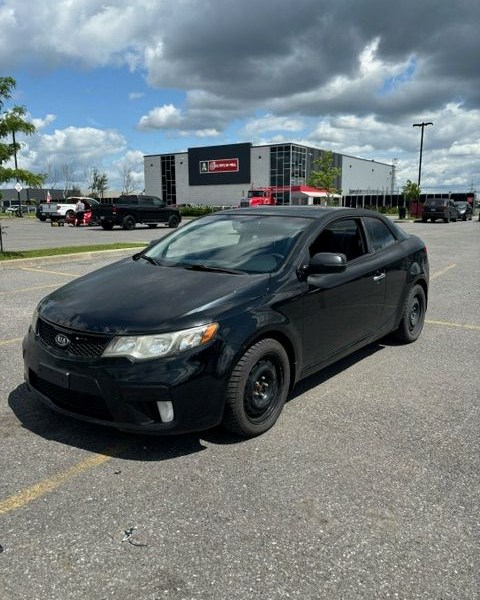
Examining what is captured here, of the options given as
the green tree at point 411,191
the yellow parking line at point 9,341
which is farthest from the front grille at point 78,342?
the green tree at point 411,191

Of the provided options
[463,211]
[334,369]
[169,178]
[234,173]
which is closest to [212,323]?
[334,369]

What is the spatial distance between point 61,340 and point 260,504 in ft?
5.15

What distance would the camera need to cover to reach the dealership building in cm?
7225

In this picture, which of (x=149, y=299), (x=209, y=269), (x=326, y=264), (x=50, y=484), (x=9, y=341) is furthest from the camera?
(x=9, y=341)

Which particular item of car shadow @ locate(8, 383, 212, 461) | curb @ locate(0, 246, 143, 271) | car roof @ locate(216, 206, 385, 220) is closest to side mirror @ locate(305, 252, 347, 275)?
car roof @ locate(216, 206, 385, 220)

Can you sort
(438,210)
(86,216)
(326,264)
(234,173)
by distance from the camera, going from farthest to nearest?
(234,173) < (438,210) < (86,216) < (326,264)

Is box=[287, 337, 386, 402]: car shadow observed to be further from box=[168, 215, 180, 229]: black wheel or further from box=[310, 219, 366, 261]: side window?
box=[168, 215, 180, 229]: black wheel

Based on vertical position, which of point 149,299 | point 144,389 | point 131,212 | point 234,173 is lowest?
point 144,389

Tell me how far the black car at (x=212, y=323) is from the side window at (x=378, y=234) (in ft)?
0.68

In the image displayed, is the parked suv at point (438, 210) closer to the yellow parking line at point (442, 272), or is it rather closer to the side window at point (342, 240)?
the yellow parking line at point (442, 272)

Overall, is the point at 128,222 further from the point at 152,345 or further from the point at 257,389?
the point at 152,345

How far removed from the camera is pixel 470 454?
3406 millimetres

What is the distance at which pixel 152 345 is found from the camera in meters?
3.14

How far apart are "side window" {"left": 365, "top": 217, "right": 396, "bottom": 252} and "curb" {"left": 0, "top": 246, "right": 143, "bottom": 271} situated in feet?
29.1
